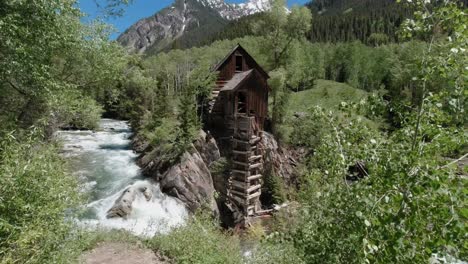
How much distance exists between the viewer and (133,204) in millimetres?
15844

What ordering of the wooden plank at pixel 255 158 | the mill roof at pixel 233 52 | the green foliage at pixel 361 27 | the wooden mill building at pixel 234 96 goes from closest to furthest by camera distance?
1. the wooden plank at pixel 255 158
2. the wooden mill building at pixel 234 96
3. the mill roof at pixel 233 52
4. the green foliage at pixel 361 27

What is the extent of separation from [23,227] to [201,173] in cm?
1455

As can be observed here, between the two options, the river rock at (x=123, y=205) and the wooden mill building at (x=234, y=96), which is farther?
the wooden mill building at (x=234, y=96)

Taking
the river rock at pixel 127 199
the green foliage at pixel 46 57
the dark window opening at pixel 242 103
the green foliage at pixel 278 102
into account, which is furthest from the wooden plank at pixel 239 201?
the green foliage at pixel 46 57

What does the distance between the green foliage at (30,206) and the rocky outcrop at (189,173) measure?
39.1 ft

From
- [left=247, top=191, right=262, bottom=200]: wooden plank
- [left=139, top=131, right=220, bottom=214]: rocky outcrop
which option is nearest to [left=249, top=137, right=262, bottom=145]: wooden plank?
[left=139, top=131, right=220, bottom=214]: rocky outcrop

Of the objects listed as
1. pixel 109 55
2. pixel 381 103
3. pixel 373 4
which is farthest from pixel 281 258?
pixel 373 4

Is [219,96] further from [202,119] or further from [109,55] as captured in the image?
[109,55]

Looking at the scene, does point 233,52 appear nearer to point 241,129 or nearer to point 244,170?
point 241,129

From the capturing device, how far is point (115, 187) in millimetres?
17922

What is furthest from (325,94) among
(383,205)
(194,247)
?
(383,205)

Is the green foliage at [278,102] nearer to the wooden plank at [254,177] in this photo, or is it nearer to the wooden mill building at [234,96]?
the wooden mill building at [234,96]

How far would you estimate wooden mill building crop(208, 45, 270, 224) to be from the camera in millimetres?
20487

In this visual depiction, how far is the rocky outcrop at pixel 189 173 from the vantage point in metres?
17.6
